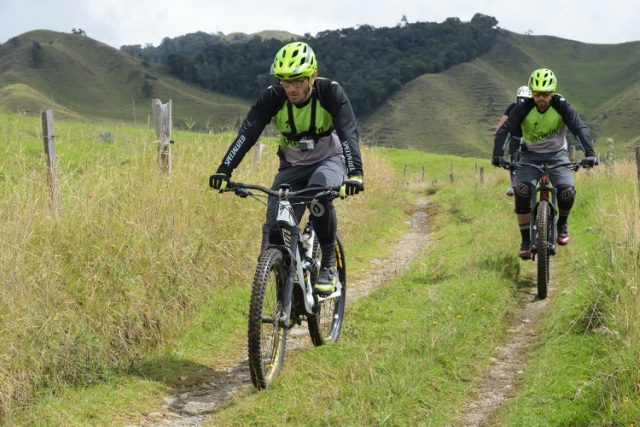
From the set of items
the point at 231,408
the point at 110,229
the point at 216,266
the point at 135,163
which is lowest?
the point at 231,408

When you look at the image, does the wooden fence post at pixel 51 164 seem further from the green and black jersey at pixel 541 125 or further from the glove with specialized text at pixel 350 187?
the green and black jersey at pixel 541 125

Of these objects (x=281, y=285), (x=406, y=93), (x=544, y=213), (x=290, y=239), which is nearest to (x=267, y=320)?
(x=281, y=285)

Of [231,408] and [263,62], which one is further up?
[263,62]

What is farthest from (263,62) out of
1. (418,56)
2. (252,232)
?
(252,232)

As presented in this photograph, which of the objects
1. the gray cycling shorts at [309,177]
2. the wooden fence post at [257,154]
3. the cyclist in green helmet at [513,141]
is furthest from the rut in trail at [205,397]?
the wooden fence post at [257,154]

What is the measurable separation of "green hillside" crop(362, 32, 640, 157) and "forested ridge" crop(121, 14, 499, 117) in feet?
12.8

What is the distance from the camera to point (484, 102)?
547 feet

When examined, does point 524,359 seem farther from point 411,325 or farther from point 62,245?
point 62,245

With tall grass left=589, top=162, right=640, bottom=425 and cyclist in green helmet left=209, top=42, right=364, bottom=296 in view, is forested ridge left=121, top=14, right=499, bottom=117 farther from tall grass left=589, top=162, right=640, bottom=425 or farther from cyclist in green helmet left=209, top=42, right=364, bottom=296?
cyclist in green helmet left=209, top=42, right=364, bottom=296

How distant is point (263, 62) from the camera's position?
166m

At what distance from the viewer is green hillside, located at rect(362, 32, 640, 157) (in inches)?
5733

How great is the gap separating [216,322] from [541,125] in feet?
17.2

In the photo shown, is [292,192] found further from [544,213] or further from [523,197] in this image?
[523,197]

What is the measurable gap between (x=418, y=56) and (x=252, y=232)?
178m
